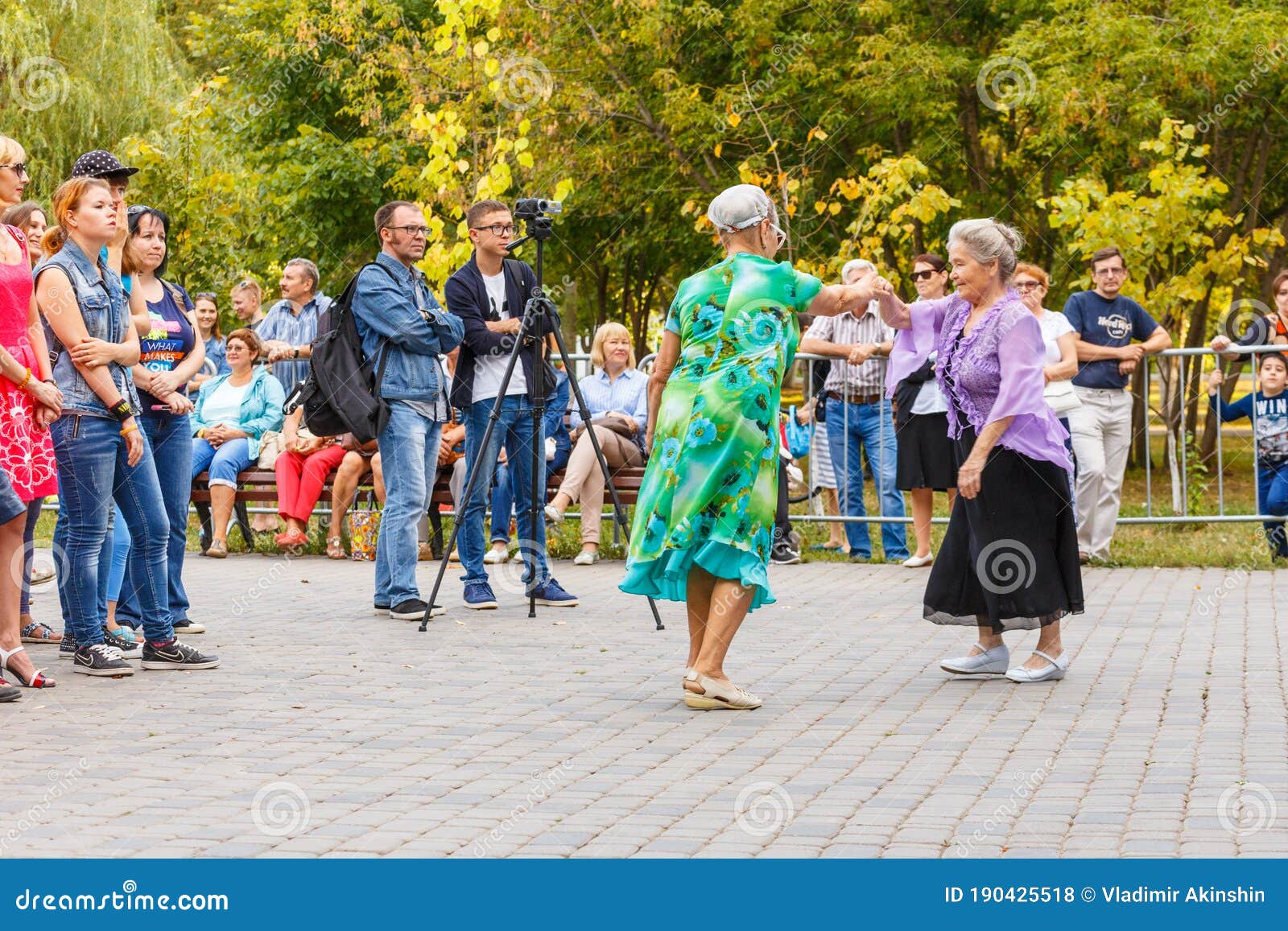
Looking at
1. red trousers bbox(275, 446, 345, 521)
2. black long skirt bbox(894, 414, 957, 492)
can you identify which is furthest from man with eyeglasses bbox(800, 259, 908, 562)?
red trousers bbox(275, 446, 345, 521)

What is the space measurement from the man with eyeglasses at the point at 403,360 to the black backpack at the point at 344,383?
0.04m

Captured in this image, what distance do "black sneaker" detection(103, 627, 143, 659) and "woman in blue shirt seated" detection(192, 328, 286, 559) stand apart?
5.50 m

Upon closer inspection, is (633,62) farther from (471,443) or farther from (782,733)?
(782,733)

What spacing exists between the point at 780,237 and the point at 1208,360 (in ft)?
23.7

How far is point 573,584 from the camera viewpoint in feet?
39.2

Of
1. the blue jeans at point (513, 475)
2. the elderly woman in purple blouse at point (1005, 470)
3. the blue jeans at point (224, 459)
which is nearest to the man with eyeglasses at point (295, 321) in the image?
the blue jeans at point (224, 459)

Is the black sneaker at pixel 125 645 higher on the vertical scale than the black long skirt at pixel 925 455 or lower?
lower

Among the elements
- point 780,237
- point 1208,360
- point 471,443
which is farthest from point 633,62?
point 780,237

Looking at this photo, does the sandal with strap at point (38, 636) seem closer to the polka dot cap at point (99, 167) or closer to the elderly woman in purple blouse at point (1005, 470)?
the polka dot cap at point (99, 167)

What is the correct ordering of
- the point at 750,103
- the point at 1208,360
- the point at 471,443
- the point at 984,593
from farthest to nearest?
the point at 750,103, the point at 1208,360, the point at 471,443, the point at 984,593

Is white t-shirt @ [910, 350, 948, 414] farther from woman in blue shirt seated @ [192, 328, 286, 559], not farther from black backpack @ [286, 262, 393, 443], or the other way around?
woman in blue shirt seated @ [192, 328, 286, 559]

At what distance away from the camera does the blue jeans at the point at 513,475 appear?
1024 cm

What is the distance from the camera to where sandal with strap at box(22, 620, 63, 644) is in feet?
30.4

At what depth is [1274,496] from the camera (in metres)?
12.9
